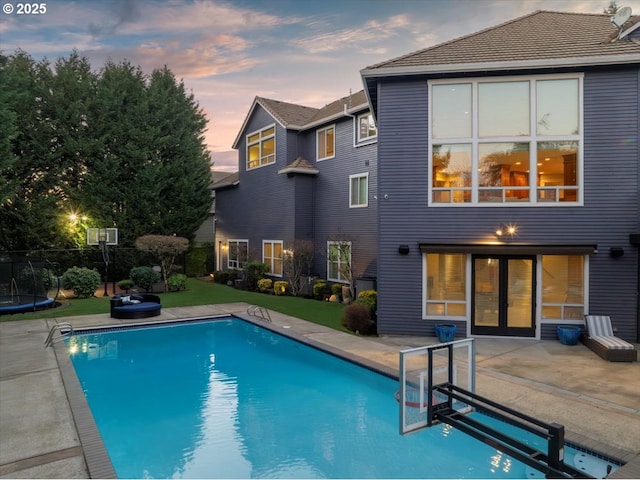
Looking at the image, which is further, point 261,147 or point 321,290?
point 261,147

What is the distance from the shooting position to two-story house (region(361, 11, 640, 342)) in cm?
1079

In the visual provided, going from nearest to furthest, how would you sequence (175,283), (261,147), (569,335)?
1. (569,335)
2. (175,283)
3. (261,147)

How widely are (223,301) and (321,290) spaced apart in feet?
13.9

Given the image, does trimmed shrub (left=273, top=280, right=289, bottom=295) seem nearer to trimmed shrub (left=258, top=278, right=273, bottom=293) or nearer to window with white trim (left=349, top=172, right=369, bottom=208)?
trimmed shrub (left=258, top=278, right=273, bottom=293)

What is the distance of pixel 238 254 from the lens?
24234 mm

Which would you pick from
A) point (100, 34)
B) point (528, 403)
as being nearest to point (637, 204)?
point (528, 403)

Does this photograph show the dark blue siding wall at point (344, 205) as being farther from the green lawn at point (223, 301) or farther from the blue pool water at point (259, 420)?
the blue pool water at point (259, 420)

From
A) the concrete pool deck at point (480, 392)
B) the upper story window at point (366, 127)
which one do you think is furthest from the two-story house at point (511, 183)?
the upper story window at point (366, 127)

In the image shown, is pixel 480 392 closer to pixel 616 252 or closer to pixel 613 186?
pixel 616 252

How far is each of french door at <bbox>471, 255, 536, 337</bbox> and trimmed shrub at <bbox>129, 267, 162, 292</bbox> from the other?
49.7ft

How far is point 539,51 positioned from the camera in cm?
1108

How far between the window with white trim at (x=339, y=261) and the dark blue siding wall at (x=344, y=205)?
0.28 meters

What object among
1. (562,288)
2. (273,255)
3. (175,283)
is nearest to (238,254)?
(273,255)

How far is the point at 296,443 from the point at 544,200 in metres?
8.83
